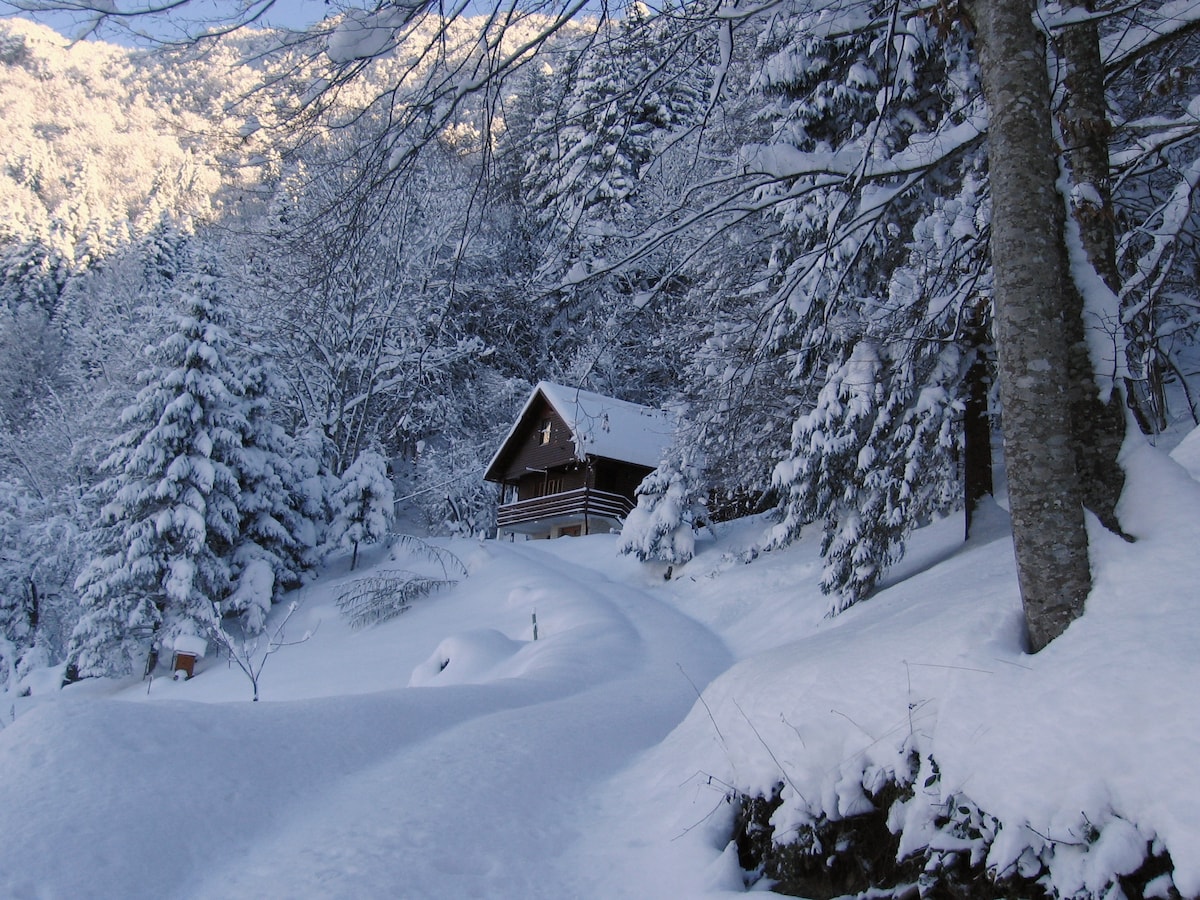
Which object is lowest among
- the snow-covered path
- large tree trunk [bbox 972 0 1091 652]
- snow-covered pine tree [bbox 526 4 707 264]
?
the snow-covered path

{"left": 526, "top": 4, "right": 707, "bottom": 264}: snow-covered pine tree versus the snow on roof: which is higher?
{"left": 526, "top": 4, "right": 707, "bottom": 264}: snow-covered pine tree

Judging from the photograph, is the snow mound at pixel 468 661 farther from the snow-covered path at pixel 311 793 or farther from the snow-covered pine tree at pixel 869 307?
the snow-covered pine tree at pixel 869 307

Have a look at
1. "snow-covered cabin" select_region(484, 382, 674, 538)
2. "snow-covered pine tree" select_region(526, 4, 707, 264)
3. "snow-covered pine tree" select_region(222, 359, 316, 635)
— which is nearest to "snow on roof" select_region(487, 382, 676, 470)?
"snow-covered cabin" select_region(484, 382, 674, 538)

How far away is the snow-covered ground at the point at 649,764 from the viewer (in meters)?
2.44

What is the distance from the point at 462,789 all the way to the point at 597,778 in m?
0.95

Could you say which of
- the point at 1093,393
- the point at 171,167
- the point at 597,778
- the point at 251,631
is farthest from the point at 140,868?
the point at 171,167

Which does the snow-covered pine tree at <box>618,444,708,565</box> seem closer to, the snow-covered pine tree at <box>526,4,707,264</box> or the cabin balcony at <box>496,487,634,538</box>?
the cabin balcony at <box>496,487,634,538</box>

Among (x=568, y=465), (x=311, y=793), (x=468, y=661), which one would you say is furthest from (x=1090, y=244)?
(x=568, y=465)

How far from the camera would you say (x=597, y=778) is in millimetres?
4852

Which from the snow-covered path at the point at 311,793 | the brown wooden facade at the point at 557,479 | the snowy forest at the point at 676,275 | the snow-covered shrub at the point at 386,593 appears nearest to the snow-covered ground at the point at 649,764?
the snow-covered path at the point at 311,793

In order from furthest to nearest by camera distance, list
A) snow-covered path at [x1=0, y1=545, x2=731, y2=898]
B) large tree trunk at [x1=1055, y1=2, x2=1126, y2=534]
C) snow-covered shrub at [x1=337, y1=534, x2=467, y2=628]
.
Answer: snow-covered shrub at [x1=337, y1=534, x2=467, y2=628] < large tree trunk at [x1=1055, y1=2, x2=1126, y2=534] < snow-covered path at [x1=0, y1=545, x2=731, y2=898]

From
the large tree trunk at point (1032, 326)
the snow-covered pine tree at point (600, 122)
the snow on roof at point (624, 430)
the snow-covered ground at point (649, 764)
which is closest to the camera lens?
the snow-covered ground at point (649, 764)

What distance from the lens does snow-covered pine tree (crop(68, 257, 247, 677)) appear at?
18703 millimetres

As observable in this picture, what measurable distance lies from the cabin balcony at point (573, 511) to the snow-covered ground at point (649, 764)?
2154 centimetres
